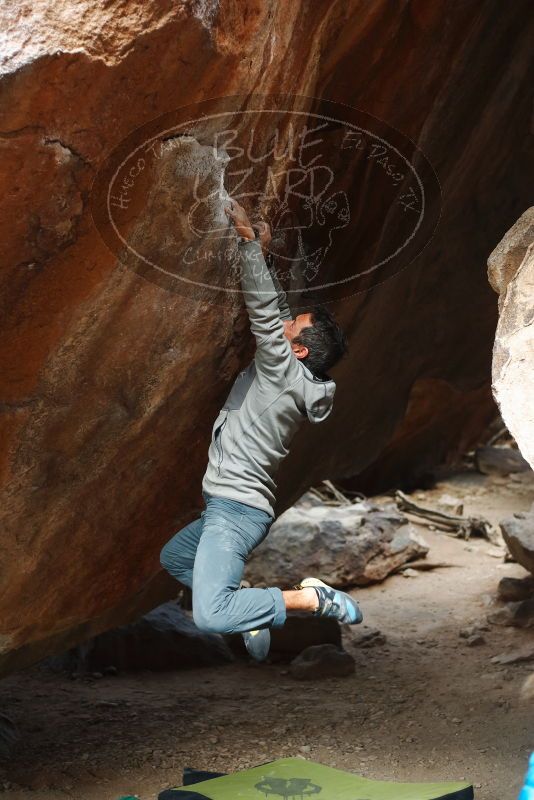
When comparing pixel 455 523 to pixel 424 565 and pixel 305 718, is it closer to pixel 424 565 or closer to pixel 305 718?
pixel 424 565

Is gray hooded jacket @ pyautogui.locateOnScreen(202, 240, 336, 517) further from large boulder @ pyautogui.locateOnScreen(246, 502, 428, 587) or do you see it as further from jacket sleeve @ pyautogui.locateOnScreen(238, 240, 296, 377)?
large boulder @ pyautogui.locateOnScreen(246, 502, 428, 587)

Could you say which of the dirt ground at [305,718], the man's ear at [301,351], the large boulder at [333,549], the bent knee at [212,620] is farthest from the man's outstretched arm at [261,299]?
the large boulder at [333,549]

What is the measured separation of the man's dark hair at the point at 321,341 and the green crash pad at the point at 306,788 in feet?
5.06

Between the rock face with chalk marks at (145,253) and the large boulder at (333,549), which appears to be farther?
the large boulder at (333,549)

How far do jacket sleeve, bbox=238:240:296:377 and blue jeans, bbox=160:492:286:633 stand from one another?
0.52 m

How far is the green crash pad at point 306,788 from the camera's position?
334cm

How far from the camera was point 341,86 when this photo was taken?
3.79m

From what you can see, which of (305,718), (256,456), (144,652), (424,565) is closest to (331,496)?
(424,565)

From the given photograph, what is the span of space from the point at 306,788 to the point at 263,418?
1.37m

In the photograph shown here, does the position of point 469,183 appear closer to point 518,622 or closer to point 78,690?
point 518,622

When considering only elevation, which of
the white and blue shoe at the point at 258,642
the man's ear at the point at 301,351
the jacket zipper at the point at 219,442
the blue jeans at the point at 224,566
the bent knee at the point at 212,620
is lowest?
the white and blue shoe at the point at 258,642

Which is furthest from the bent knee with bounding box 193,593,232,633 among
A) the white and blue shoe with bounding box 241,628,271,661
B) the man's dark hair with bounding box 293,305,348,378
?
the man's dark hair with bounding box 293,305,348,378

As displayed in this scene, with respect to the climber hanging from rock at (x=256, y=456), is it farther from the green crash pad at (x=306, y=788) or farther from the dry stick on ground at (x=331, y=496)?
the dry stick on ground at (x=331, y=496)

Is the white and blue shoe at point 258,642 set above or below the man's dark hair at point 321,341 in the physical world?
below
